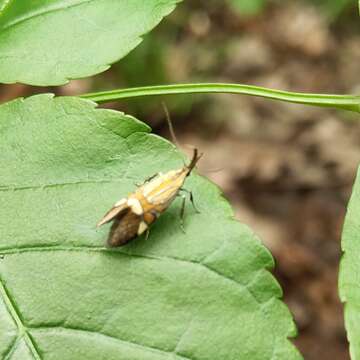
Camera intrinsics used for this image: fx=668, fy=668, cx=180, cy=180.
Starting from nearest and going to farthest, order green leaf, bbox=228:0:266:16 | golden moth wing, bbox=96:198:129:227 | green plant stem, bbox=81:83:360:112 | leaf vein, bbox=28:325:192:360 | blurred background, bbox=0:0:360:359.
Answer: leaf vein, bbox=28:325:192:360, golden moth wing, bbox=96:198:129:227, green plant stem, bbox=81:83:360:112, blurred background, bbox=0:0:360:359, green leaf, bbox=228:0:266:16

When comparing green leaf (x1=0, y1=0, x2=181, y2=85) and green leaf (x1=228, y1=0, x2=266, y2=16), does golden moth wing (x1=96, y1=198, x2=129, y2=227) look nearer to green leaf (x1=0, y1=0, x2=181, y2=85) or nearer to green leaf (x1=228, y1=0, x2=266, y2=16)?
green leaf (x1=0, y1=0, x2=181, y2=85)

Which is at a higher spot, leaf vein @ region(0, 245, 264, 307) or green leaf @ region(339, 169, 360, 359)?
leaf vein @ region(0, 245, 264, 307)

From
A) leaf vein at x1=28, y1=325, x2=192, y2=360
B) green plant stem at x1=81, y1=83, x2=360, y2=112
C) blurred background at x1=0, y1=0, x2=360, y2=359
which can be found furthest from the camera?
blurred background at x1=0, y1=0, x2=360, y2=359

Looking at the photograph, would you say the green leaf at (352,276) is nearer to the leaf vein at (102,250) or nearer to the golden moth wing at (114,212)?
the leaf vein at (102,250)

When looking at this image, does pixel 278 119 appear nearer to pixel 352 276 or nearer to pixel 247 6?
pixel 247 6

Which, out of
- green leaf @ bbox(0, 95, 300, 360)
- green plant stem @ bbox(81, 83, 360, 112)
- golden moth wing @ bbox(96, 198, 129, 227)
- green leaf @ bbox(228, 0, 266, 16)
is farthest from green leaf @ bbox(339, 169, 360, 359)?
green leaf @ bbox(228, 0, 266, 16)

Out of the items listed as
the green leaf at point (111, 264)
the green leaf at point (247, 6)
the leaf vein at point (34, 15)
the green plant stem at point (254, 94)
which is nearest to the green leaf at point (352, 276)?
the green leaf at point (111, 264)

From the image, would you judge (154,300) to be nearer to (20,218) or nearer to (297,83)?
(20,218)
